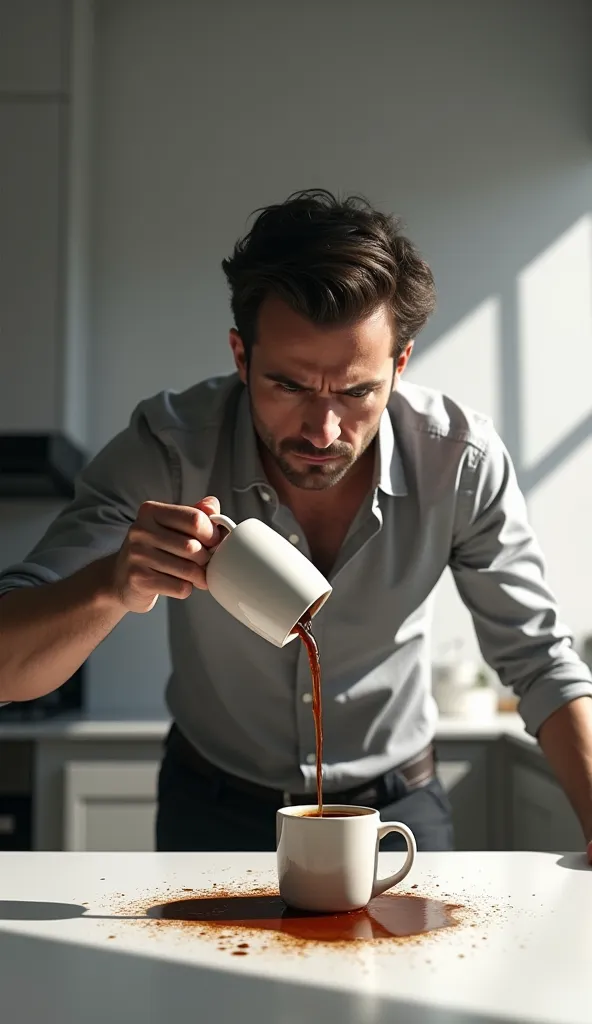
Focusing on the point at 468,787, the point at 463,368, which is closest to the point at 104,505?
the point at 468,787

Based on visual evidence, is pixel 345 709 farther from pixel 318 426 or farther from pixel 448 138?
pixel 448 138

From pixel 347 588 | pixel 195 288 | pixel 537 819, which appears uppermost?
pixel 195 288

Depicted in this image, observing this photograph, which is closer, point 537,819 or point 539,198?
point 537,819

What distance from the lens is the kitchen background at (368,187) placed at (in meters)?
3.56

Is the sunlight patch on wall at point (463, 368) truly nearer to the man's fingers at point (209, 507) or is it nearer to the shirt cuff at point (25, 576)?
the shirt cuff at point (25, 576)

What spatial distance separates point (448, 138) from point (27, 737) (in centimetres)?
232

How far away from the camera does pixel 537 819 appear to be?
2699 millimetres

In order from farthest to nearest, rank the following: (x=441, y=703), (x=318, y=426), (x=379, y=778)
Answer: (x=441, y=703), (x=379, y=778), (x=318, y=426)

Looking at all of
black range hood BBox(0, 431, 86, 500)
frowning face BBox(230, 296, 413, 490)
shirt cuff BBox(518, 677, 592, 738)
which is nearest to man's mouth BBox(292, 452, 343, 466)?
frowning face BBox(230, 296, 413, 490)

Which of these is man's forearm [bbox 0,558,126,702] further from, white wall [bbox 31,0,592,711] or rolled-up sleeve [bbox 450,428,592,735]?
white wall [bbox 31,0,592,711]

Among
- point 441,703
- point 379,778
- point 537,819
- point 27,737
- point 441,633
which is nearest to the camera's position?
point 379,778

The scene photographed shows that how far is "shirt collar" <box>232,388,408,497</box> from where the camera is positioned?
1674 millimetres

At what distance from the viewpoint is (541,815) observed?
8.75ft

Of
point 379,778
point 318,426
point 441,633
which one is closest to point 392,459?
point 318,426
